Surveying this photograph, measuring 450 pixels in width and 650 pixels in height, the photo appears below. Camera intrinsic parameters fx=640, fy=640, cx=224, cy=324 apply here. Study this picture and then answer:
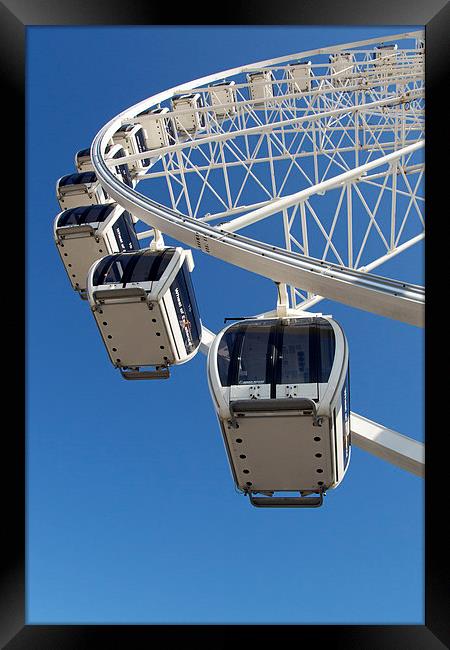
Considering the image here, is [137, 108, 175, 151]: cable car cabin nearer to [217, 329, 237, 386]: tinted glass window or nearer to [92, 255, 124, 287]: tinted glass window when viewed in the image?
[92, 255, 124, 287]: tinted glass window

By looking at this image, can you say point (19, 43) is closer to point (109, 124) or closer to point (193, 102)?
point (109, 124)

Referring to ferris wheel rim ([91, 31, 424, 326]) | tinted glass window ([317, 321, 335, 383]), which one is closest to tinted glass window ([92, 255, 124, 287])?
ferris wheel rim ([91, 31, 424, 326])

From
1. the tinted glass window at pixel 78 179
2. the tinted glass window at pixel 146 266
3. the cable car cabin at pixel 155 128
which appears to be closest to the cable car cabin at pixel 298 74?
the cable car cabin at pixel 155 128

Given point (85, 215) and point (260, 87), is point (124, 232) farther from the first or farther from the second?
point (260, 87)

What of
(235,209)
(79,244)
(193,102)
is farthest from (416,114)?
(79,244)

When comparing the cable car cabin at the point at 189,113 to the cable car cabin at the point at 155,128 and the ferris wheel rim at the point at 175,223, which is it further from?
the ferris wheel rim at the point at 175,223
